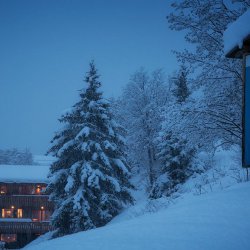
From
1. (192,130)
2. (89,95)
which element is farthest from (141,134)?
(192,130)

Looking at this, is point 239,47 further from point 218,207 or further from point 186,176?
point 186,176

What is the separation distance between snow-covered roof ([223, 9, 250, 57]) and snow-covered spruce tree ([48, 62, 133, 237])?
1431 cm

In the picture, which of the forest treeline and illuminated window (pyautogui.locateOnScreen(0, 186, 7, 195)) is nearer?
the forest treeline

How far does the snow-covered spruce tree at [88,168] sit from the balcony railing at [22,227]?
620 inches

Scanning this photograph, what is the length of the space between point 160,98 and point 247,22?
26.9 metres

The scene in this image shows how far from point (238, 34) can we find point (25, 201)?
119 feet

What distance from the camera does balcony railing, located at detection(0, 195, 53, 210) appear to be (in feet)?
122

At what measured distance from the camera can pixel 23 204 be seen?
122ft

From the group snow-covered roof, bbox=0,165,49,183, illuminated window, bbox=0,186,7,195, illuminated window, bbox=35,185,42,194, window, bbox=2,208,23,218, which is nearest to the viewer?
snow-covered roof, bbox=0,165,49,183

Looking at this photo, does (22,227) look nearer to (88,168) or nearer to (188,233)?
(88,168)

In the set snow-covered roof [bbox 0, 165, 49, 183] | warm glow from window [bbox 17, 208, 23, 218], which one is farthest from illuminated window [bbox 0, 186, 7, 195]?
warm glow from window [bbox 17, 208, 23, 218]

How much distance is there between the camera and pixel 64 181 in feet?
65.7

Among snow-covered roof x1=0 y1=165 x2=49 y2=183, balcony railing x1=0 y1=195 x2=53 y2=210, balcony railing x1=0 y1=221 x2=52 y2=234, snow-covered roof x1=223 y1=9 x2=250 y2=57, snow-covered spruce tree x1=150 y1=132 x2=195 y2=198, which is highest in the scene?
snow-covered roof x1=223 y1=9 x2=250 y2=57

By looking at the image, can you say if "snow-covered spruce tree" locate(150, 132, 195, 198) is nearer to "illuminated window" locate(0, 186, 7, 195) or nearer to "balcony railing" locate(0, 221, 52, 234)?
"balcony railing" locate(0, 221, 52, 234)
